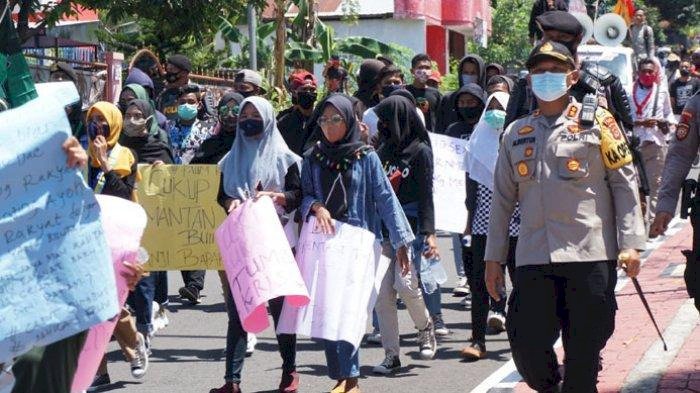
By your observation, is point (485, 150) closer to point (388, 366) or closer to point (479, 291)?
point (479, 291)

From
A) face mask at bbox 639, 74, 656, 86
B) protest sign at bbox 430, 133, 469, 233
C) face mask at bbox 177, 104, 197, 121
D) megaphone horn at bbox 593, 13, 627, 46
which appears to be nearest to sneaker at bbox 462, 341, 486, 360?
protest sign at bbox 430, 133, 469, 233

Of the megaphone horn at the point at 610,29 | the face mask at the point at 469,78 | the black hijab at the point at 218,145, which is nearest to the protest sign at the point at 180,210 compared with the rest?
the black hijab at the point at 218,145

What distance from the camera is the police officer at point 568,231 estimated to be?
6492 millimetres

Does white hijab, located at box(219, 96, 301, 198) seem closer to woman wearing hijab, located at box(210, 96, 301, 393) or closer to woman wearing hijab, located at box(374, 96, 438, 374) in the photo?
woman wearing hijab, located at box(210, 96, 301, 393)

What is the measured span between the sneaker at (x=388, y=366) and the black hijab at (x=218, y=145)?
7.08ft

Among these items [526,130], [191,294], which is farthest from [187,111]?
[526,130]

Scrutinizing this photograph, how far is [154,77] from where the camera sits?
1645 cm

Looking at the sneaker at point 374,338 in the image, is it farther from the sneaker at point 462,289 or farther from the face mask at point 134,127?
the face mask at point 134,127

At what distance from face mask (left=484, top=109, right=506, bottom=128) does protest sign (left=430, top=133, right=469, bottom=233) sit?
1.04 meters

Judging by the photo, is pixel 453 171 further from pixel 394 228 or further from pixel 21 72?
pixel 21 72

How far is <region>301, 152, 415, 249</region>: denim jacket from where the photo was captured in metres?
8.35

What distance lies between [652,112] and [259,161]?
8.87 metres

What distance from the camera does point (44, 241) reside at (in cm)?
490

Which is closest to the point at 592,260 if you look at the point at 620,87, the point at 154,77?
the point at 620,87
